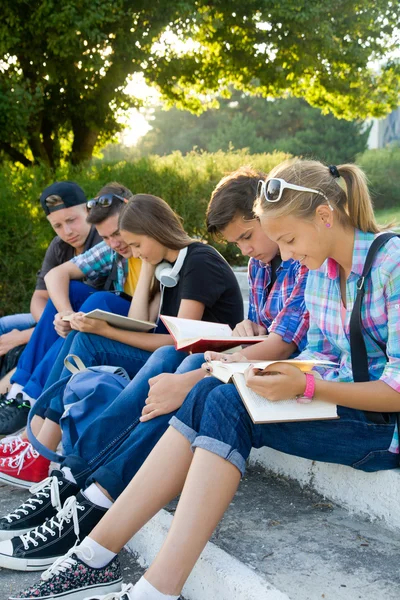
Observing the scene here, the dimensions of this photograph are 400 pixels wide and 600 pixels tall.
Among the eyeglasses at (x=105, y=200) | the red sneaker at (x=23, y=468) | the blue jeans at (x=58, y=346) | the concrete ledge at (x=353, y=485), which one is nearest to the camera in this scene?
the concrete ledge at (x=353, y=485)

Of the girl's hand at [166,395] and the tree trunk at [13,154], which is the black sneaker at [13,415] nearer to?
the girl's hand at [166,395]

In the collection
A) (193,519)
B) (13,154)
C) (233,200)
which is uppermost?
(13,154)

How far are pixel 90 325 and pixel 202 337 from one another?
0.82 metres

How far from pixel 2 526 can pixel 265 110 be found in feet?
111

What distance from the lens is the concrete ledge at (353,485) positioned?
246 centimetres

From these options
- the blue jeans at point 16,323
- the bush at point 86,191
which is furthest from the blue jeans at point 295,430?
the bush at point 86,191

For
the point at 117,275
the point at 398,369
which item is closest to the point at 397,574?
the point at 398,369

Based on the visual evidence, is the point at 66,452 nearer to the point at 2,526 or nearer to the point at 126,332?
the point at 2,526

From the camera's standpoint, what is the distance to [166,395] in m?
2.52

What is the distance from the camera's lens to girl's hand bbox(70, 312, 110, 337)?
3.30 metres

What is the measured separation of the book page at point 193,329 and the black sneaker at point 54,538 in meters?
0.71

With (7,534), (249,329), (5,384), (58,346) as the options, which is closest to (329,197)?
(249,329)

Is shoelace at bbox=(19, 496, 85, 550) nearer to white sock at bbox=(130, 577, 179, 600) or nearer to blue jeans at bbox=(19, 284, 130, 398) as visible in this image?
white sock at bbox=(130, 577, 179, 600)

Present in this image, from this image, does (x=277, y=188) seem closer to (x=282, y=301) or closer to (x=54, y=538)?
(x=282, y=301)
